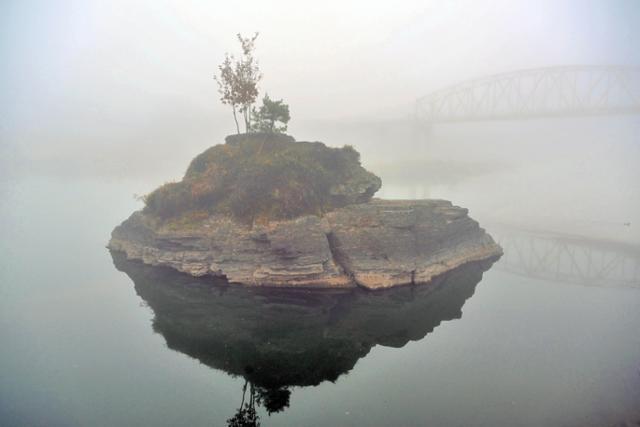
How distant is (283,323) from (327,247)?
25.6 ft

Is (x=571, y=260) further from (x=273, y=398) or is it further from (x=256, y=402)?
(x=256, y=402)

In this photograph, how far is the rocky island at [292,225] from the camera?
91.6 feet

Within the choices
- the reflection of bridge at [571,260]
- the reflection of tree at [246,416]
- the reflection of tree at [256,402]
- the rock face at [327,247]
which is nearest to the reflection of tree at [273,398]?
the reflection of tree at [256,402]

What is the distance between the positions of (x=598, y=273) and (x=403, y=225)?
63.9 ft

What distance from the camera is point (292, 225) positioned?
2836 cm

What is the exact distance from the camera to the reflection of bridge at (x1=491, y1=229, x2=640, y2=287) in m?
31.2

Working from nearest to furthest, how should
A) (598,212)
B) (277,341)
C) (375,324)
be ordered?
(277,341)
(375,324)
(598,212)

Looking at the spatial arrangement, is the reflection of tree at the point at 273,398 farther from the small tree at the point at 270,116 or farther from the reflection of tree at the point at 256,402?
the small tree at the point at 270,116

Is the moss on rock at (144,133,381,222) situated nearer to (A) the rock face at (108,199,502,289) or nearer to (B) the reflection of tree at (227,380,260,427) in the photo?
(A) the rock face at (108,199,502,289)

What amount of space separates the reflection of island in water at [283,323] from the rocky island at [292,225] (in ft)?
4.88

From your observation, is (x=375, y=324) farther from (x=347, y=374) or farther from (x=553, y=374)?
(x=553, y=374)

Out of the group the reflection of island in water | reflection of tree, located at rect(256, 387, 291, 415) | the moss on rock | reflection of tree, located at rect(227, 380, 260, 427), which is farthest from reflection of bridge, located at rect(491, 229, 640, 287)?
reflection of tree, located at rect(227, 380, 260, 427)

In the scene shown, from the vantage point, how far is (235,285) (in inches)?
1104

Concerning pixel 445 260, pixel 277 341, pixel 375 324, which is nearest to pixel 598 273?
pixel 445 260
